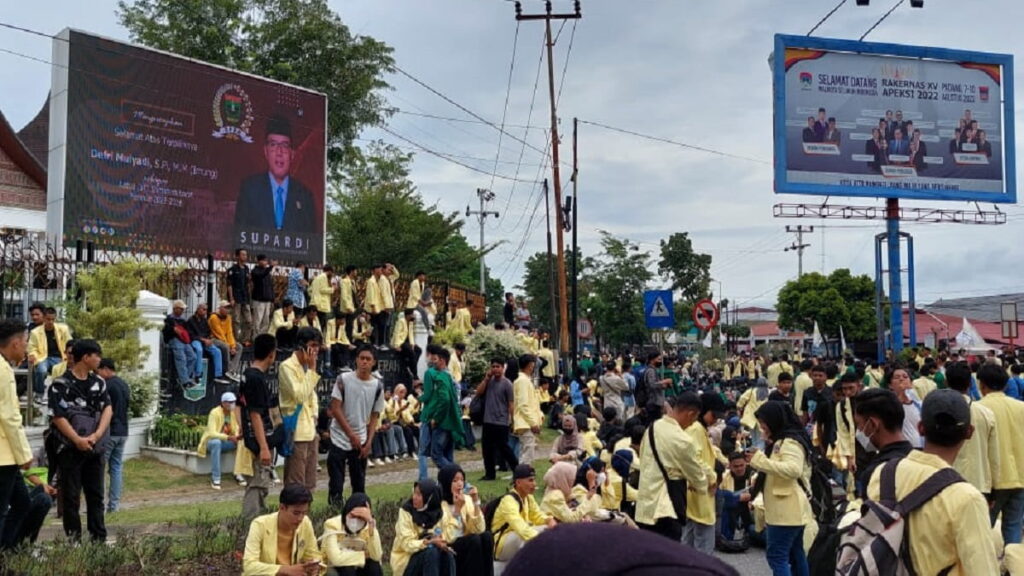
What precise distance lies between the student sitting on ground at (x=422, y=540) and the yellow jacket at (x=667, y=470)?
154cm

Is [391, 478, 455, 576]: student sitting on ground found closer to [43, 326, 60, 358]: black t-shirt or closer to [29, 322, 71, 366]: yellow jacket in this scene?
[29, 322, 71, 366]: yellow jacket

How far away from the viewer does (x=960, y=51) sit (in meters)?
30.9

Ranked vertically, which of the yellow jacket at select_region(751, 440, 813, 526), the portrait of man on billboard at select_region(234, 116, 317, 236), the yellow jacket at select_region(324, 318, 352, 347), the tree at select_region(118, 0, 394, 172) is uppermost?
the tree at select_region(118, 0, 394, 172)

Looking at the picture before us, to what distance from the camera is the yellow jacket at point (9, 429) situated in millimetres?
6270

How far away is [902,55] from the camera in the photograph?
30328 mm

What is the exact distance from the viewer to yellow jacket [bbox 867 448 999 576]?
11.4 feet

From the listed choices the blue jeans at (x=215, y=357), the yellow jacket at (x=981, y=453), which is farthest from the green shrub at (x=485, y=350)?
the yellow jacket at (x=981, y=453)

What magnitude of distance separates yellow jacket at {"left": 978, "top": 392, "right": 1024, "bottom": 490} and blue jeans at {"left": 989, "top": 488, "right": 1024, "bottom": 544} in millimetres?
101

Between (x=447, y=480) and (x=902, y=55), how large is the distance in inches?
1095

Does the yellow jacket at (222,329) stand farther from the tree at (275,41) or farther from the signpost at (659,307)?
the tree at (275,41)

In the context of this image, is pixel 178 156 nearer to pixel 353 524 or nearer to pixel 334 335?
pixel 334 335

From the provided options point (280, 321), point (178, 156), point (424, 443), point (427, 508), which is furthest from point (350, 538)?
point (178, 156)

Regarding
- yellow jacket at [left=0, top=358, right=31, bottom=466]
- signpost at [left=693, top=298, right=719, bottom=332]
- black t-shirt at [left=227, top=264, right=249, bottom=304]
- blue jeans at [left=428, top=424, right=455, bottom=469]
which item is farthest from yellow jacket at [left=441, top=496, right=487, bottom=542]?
black t-shirt at [left=227, top=264, right=249, bottom=304]

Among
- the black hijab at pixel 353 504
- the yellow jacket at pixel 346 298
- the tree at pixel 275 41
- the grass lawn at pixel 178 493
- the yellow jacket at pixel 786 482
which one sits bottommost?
the grass lawn at pixel 178 493
